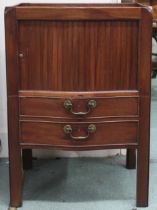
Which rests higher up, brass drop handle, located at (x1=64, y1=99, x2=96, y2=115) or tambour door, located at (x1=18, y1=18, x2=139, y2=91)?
tambour door, located at (x1=18, y1=18, x2=139, y2=91)

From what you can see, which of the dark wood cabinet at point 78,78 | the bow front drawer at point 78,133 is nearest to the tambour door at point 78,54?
the dark wood cabinet at point 78,78

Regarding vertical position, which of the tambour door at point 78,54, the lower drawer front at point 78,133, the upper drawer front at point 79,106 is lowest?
the lower drawer front at point 78,133

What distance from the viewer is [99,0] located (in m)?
1.87

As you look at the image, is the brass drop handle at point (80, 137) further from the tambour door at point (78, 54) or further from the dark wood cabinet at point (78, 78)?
the tambour door at point (78, 54)

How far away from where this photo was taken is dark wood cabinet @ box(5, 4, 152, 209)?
138 centimetres

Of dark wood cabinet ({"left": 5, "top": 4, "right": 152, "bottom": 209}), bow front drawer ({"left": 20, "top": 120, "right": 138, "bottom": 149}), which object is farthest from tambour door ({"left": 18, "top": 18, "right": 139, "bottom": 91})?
bow front drawer ({"left": 20, "top": 120, "right": 138, "bottom": 149})

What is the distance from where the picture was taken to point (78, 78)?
142cm

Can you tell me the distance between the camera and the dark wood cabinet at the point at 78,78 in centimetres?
138

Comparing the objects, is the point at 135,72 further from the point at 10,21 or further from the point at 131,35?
the point at 10,21

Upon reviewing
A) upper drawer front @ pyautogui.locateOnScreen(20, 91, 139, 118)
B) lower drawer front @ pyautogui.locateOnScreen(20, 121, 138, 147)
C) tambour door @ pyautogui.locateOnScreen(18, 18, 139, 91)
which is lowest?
lower drawer front @ pyautogui.locateOnScreen(20, 121, 138, 147)

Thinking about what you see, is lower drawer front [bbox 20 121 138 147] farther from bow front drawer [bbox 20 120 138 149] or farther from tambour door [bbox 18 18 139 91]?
tambour door [bbox 18 18 139 91]

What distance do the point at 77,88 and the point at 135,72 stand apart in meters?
0.21

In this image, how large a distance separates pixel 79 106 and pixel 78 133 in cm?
10

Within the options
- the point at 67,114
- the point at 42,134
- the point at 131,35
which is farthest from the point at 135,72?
the point at 42,134
